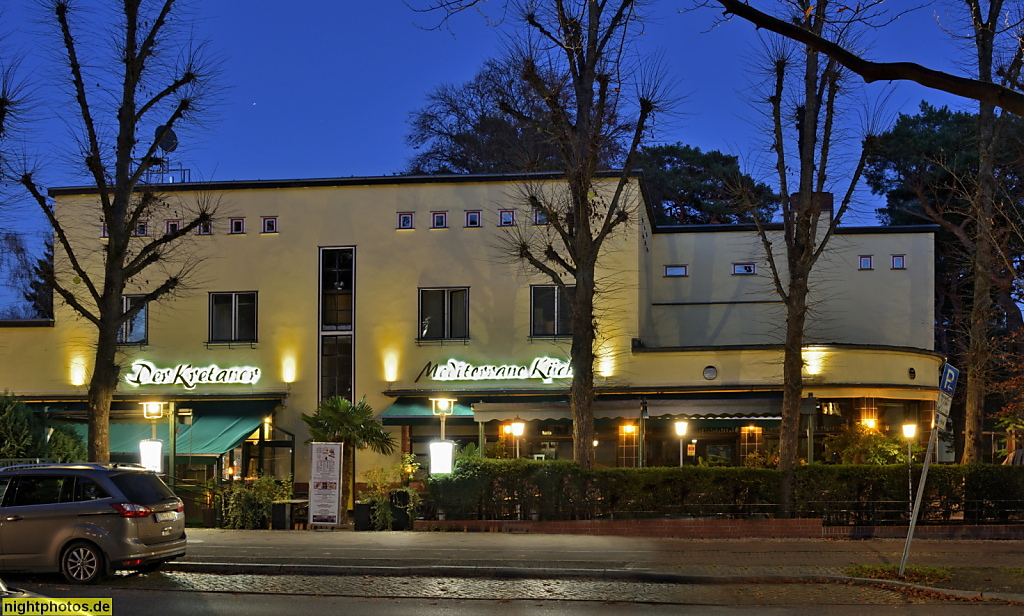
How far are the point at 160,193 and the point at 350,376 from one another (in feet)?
24.0

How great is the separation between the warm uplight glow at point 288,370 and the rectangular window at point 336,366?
0.80 metres

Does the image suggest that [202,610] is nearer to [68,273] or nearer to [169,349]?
[169,349]

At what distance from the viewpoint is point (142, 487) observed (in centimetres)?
1427

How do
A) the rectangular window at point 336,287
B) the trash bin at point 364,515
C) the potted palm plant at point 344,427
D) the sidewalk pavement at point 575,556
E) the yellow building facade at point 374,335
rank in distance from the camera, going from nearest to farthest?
the sidewalk pavement at point 575,556, the trash bin at point 364,515, the potted palm plant at point 344,427, the yellow building facade at point 374,335, the rectangular window at point 336,287

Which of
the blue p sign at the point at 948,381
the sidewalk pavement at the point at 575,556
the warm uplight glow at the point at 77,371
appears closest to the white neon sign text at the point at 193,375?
the warm uplight glow at the point at 77,371

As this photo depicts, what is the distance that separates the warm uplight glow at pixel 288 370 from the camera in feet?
96.9

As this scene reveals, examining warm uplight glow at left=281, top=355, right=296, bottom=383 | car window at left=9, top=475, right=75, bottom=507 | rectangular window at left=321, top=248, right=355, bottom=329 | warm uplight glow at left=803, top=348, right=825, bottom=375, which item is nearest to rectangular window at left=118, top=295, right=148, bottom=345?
warm uplight glow at left=281, top=355, right=296, bottom=383

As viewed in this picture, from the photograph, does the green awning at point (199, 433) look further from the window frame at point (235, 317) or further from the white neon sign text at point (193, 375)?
the window frame at point (235, 317)

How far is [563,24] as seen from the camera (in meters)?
21.2

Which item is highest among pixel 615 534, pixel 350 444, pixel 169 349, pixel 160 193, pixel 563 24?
pixel 563 24

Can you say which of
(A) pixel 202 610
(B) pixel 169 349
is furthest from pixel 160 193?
(A) pixel 202 610

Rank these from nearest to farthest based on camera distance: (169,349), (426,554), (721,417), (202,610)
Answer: (202,610) → (426,554) → (721,417) → (169,349)

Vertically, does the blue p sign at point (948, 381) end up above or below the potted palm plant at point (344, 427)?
above

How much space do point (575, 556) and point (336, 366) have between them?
14921 millimetres
